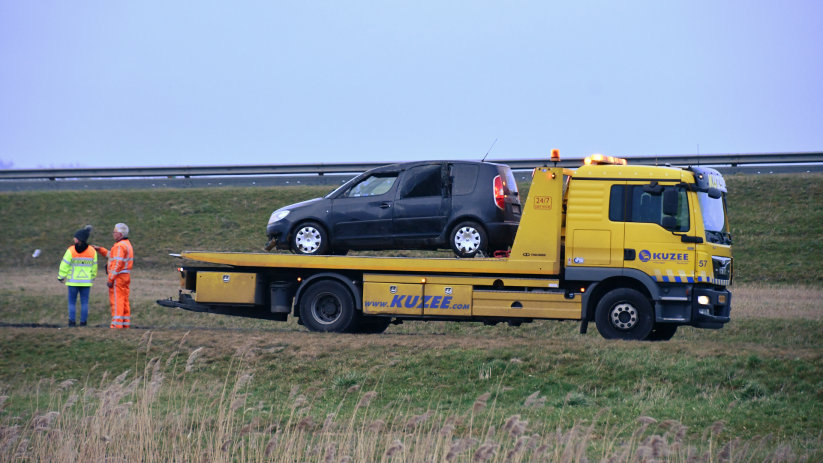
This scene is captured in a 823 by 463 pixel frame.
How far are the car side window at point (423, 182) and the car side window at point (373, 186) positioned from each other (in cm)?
28

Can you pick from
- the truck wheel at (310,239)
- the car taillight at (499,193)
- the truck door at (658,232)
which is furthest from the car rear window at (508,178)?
the truck wheel at (310,239)

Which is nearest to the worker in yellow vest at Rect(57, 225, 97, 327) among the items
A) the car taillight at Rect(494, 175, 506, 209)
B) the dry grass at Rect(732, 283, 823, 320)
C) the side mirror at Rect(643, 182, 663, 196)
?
the car taillight at Rect(494, 175, 506, 209)

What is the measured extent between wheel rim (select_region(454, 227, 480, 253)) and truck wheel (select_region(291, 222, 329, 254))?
215 centimetres

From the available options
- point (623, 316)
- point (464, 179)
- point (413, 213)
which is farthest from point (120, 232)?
point (623, 316)

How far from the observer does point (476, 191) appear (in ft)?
48.2

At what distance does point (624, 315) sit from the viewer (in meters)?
14.4

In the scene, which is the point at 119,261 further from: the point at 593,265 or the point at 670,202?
the point at 670,202

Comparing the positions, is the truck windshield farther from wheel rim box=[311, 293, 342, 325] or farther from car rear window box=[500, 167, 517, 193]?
wheel rim box=[311, 293, 342, 325]

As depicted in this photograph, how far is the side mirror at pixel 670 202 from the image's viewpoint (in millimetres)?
13758

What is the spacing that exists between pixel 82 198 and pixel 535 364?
68.0ft

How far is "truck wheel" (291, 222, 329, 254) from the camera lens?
1545 centimetres

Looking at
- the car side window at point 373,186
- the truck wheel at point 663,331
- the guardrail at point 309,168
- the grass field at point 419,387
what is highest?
the guardrail at point 309,168

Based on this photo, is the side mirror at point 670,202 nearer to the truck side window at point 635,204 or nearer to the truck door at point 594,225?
the truck side window at point 635,204

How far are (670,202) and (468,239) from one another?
3.00m
